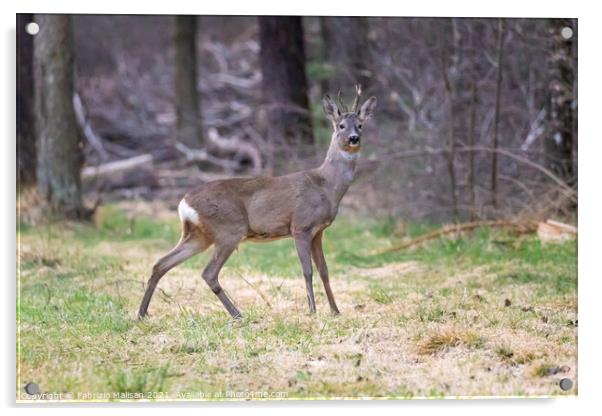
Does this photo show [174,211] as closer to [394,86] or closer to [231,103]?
[394,86]

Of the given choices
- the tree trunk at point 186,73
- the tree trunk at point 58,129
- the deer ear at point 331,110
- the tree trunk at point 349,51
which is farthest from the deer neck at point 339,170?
the tree trunk at point 186,73

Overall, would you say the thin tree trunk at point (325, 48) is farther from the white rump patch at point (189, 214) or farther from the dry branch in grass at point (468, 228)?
the white rump patch at point (189, 214)

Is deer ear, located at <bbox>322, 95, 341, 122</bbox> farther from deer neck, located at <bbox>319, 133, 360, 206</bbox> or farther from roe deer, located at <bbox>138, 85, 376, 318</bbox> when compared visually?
deer neck, located at <bbox>319, 133, 360, 206</bbox>

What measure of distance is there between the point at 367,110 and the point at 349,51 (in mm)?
6501

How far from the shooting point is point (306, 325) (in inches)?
292

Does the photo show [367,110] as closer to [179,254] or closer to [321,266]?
[321,266]

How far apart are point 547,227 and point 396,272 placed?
1.60m

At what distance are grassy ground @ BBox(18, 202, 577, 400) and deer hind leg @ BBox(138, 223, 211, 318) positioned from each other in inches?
10.0

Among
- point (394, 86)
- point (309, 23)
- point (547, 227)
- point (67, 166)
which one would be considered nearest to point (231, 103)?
point (309, 23)

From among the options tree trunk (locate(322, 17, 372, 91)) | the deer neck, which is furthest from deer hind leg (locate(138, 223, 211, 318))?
tree trunk (locate(322, 17, 372, 91))

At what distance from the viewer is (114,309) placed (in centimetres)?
788

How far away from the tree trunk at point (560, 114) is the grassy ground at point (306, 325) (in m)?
0.89

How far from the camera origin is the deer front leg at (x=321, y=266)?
782cm

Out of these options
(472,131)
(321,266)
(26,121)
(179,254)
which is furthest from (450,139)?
(26,121)
